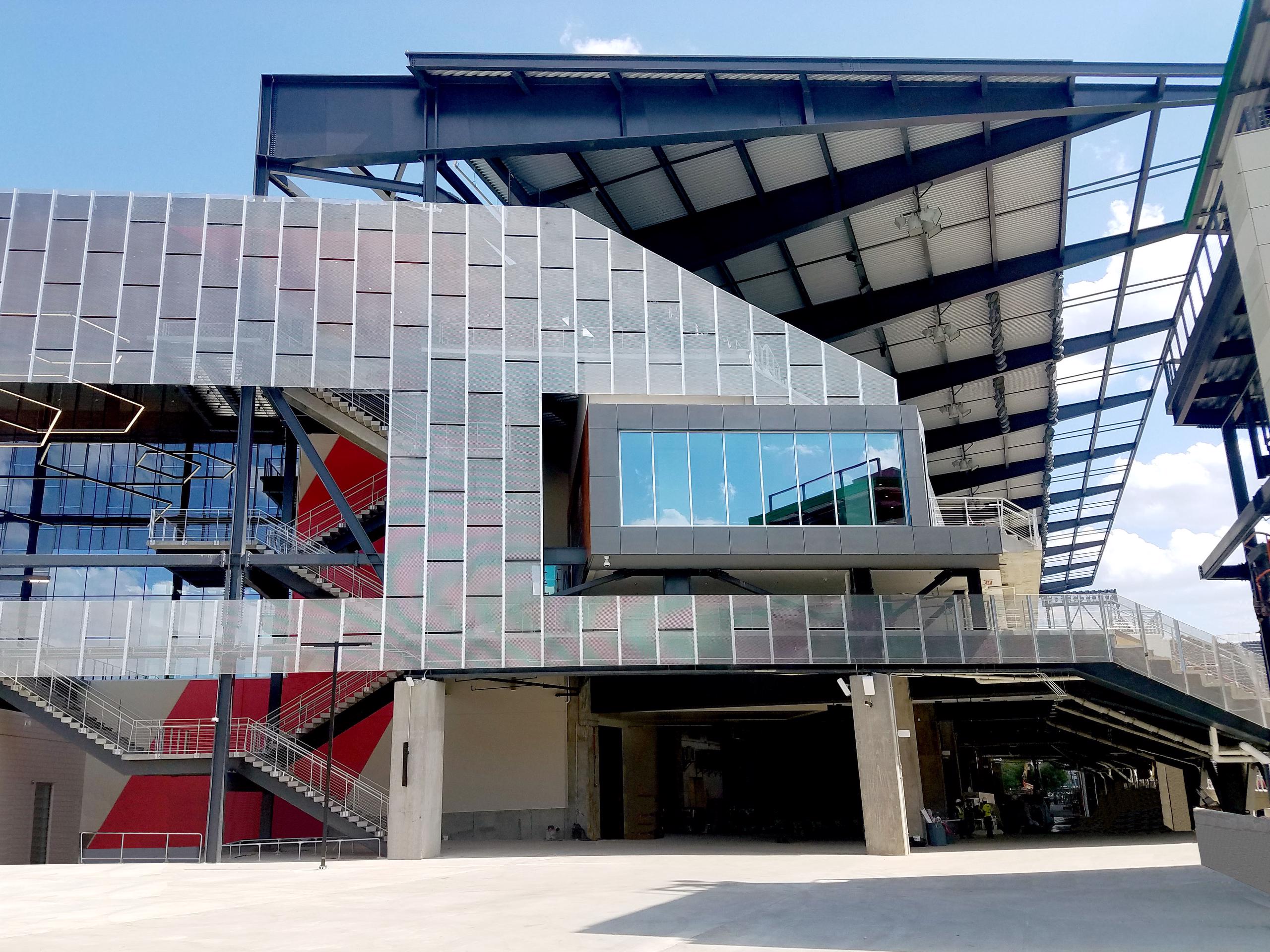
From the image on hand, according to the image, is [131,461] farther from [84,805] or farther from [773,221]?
[773,221]

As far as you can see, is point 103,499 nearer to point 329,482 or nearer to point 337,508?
point 337,508

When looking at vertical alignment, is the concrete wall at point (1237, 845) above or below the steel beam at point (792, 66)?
below

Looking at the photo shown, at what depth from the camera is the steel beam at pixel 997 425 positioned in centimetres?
5369

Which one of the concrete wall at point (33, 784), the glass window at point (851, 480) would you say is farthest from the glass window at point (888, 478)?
the concrete wall at point (33, 784)

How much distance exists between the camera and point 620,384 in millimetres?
34781

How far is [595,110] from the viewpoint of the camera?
115 ft

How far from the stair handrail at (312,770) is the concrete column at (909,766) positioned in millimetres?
16807

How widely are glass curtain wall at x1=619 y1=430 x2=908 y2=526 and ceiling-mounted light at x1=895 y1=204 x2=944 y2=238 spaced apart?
872cm

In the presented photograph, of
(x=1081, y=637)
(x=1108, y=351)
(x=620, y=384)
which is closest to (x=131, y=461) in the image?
(x=620, y=384)

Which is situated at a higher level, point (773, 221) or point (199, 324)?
point (773, 221)

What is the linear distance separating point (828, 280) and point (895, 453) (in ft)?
36.1

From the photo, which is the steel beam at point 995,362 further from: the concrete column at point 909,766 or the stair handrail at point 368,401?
the stair handrail at point 368,401

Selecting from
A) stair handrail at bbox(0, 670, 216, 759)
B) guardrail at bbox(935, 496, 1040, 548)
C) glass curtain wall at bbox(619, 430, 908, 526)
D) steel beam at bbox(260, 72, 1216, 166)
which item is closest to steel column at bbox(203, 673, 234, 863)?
stair handrail at bbox(0, 670, 216, 759)

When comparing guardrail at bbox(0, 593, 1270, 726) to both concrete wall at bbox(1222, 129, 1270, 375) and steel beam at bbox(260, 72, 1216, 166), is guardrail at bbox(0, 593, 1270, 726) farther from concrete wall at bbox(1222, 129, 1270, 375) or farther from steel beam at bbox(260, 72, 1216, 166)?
concrete wall at bbox(1222, 129, 1270, 375)
